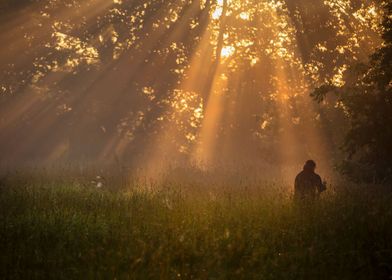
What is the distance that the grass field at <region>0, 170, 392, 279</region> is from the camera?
22.9 ft

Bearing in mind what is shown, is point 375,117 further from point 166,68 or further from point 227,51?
point 227,51

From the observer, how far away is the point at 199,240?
8062 millimetres

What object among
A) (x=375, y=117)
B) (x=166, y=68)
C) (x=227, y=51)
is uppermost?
(x=375, y=117)

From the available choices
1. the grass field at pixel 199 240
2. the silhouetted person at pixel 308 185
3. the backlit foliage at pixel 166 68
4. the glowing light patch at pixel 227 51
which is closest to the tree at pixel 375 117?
the silhouetted person at pixel 308 185

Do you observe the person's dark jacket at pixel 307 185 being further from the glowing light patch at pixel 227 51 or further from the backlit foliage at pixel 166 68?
the glowing light patch at pixel 227 51

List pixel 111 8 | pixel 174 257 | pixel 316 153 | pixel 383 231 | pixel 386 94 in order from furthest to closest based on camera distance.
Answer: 1. pixel 316 153
2. pixel 111 8
3. pixel 386 94
4. pixel 383 231
5. pixel 174 257

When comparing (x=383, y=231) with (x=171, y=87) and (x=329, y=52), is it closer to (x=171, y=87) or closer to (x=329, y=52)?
(x=171, y=87)

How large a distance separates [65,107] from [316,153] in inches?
570

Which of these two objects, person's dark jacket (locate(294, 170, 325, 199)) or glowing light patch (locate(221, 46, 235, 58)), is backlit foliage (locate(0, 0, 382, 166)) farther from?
person's dark jacket (locate(294, 170, 325, 199))

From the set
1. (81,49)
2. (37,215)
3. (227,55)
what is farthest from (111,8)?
(37,215)

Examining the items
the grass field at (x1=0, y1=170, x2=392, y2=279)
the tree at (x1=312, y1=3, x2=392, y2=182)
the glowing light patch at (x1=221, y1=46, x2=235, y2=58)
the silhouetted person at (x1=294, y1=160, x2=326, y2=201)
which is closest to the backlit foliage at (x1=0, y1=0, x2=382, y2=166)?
the glowing light patch at (x1=221, y1=46, x2=235, y2=58)

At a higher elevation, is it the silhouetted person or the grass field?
the grass field

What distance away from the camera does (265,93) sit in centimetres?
3175

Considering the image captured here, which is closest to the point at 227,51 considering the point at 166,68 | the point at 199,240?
the point at 166,68
